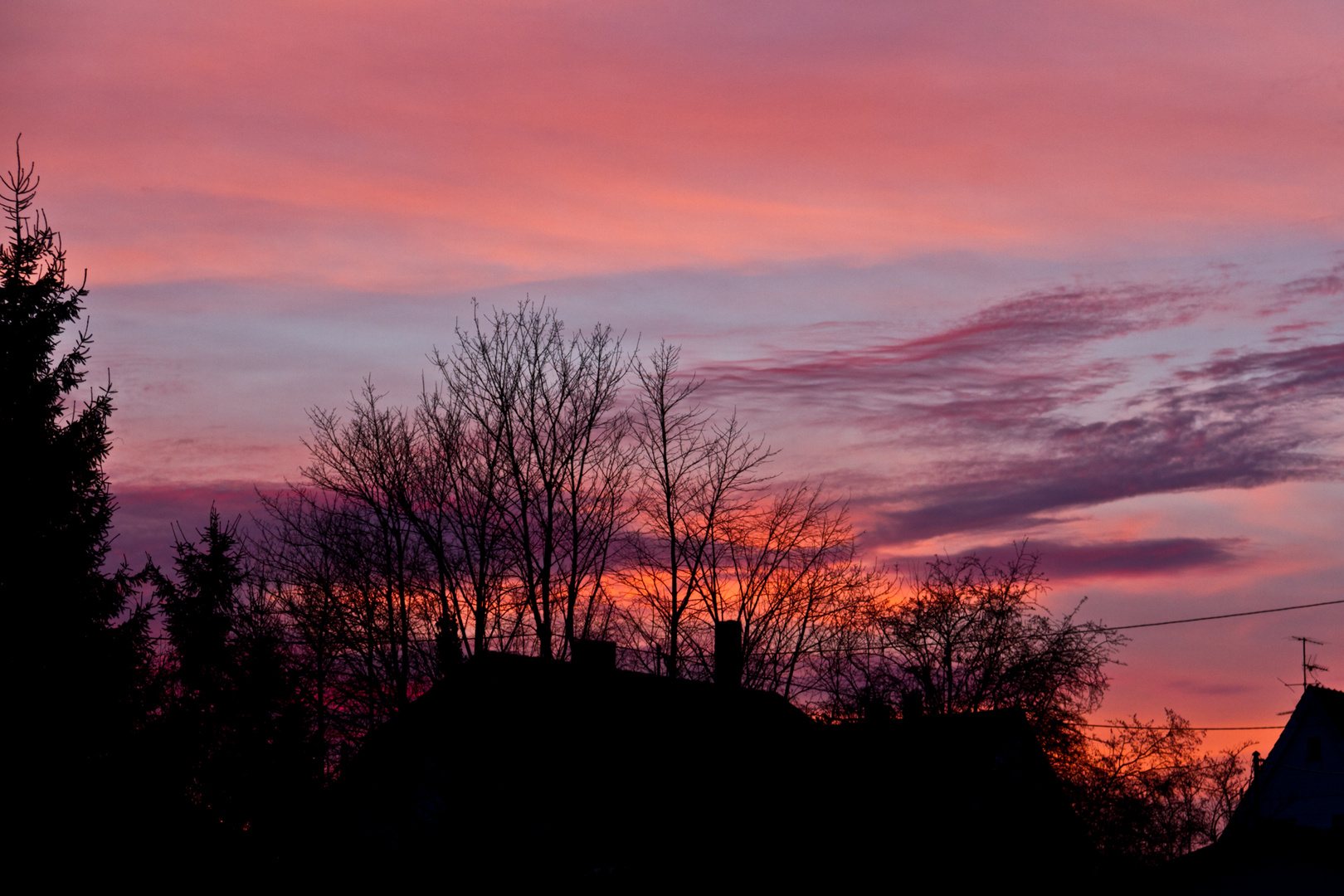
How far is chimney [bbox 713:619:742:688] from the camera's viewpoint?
111ft

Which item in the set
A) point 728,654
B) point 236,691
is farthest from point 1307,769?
point 236,691

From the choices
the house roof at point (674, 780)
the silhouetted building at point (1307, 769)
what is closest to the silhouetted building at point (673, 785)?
the house roof at point (674, 780)

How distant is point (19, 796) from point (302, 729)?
17173 mm

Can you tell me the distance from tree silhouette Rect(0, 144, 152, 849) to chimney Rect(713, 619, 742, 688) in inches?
618

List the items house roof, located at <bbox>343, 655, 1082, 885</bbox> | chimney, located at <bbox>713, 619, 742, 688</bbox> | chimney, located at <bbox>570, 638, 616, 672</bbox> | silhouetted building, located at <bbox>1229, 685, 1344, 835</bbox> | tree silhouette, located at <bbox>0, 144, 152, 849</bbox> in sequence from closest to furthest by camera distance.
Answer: tree silhouette, located at <bbox>0, 144, 152, 849</bbox> < house roof, located at <bbox>343, 655, 1082, 885</bbox> < chimney, located at <bbox>570, 638, 616, 672</bbox> < chimney, located at <bbox>713, 619, 742, 688</bbox> < silhouetted building, located at <bbox>1229, 685, 1344, 835</bbox>

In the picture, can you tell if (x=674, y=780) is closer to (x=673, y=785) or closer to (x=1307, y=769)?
(x=673, y=785)

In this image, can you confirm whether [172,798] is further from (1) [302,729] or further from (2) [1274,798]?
(2) [1274,798]

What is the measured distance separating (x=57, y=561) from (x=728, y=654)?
18.1 m

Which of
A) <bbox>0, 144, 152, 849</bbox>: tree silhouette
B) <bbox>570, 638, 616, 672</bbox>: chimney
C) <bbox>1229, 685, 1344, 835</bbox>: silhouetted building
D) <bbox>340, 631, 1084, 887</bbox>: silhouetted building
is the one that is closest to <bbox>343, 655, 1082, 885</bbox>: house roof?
<bbox>340, 631, 1084, 887</bbox>: silhouetted building

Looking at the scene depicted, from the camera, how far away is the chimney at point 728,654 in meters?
34.0

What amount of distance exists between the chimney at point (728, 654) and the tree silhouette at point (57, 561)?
15.7m

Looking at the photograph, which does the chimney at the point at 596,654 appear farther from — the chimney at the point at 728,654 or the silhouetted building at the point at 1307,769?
the silhouetted building at the point at 1307,769

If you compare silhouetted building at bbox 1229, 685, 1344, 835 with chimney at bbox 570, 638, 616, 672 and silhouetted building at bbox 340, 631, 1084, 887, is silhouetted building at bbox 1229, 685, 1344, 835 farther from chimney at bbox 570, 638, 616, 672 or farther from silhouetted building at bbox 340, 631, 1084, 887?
chimney at bbox 570, 638, 616, 672

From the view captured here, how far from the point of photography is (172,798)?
24578 millimetres
